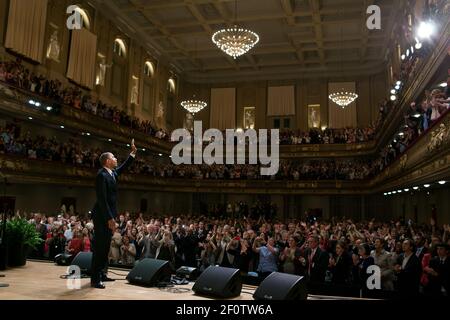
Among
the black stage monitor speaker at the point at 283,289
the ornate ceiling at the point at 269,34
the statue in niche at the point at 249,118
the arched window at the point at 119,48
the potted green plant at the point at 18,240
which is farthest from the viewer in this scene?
the statue in niche at the point at 249,118

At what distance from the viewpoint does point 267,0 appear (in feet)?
59.5

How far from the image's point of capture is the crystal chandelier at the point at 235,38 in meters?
13.4

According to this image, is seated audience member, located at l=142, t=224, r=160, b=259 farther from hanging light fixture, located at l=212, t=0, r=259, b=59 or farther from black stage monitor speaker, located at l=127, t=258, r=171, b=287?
hanging light fixture, located at l=212, t=0, r=259, b=59

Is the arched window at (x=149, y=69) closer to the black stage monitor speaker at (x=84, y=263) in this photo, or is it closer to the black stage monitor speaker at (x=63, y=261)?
the black stage monitor speaker at (x=63, y=261)

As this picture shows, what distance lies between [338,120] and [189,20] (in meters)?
11.0

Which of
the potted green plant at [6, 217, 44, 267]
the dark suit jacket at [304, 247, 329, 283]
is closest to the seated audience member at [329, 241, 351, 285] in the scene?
the dark suit jacket at [304, 247, 329, 283]

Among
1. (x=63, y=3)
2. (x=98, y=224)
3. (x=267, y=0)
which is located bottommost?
(x=98, y=224)

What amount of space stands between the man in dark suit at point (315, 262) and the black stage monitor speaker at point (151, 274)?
298cm

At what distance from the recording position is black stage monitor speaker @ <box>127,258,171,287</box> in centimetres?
420

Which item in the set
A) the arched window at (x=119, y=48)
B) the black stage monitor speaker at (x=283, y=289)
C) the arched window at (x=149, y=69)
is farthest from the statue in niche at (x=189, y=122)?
the black stage monitor speaker at (x=283, y=289)

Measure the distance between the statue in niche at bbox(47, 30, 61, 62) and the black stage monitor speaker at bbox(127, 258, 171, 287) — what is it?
13.7m

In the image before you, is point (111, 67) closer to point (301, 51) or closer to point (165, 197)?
point (165, 197)

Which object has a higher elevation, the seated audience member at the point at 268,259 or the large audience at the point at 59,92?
the large audience at the point at 59,92
